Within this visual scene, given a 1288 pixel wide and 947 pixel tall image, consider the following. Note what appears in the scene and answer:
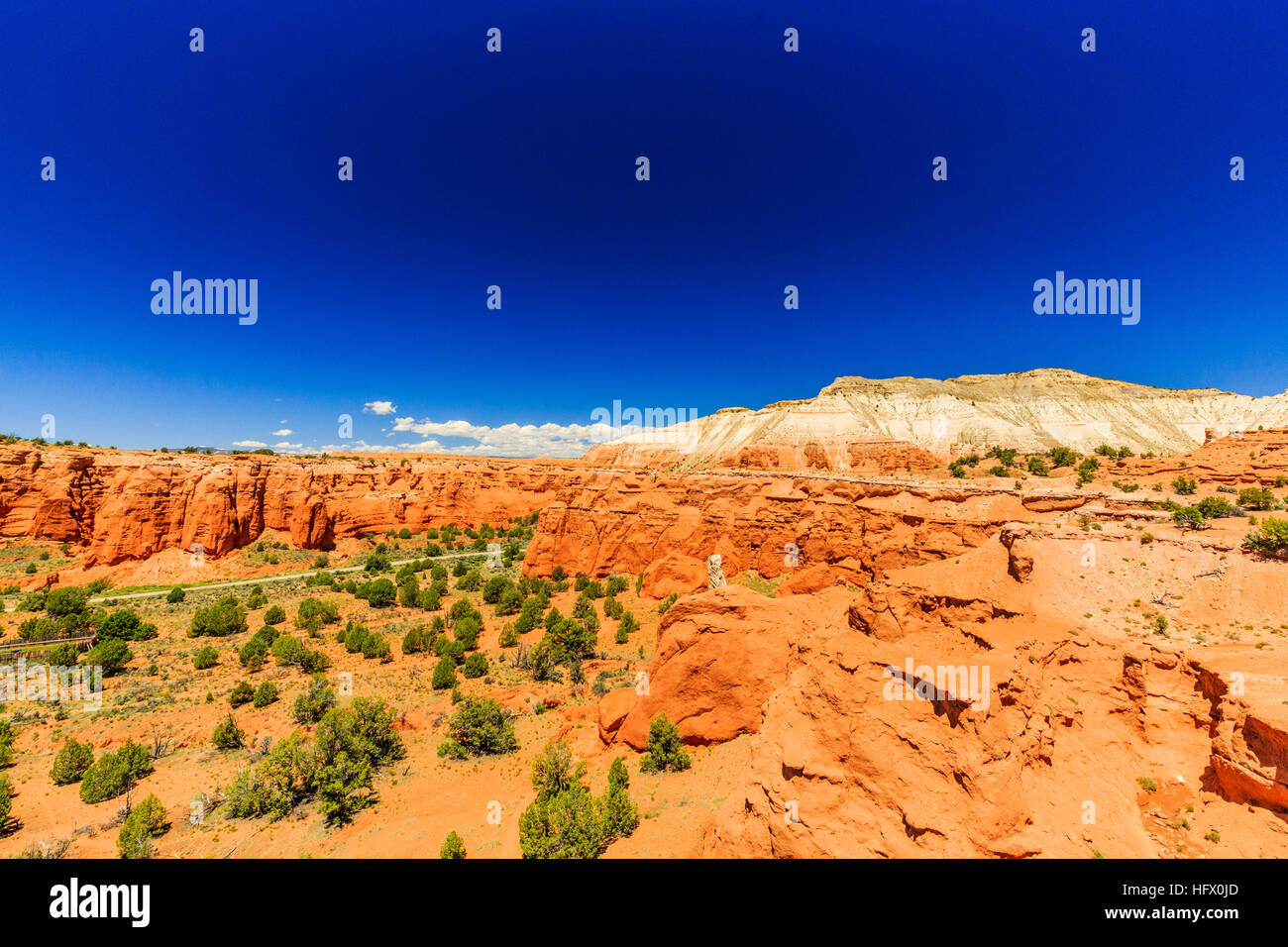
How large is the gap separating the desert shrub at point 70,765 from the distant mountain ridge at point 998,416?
63771 mm

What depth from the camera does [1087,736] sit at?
27.5ft

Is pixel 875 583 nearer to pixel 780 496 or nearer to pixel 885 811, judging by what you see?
pixel 885 811

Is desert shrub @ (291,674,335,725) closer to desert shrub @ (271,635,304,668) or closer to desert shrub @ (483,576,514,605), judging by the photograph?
desert shrub @ (271,635,304,668)

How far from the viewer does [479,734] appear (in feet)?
47.6

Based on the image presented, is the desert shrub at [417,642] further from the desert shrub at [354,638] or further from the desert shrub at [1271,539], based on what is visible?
the desert shrub at [1271,539]

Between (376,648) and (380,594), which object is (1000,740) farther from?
(380,594)

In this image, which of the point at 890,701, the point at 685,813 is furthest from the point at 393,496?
the point at 890,701

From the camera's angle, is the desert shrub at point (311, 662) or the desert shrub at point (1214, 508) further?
the desert shrub at point (311, 662)

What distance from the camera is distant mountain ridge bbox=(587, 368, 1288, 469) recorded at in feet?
199

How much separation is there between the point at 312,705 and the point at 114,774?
466cm

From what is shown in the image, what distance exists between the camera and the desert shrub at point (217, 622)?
2389cm

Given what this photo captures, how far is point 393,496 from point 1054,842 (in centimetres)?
5907

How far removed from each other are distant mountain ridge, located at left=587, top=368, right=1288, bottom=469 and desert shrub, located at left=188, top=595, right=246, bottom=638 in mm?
58866

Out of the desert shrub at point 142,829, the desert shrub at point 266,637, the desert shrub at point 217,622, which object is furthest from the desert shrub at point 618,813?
the desert shrub at point 217,622
